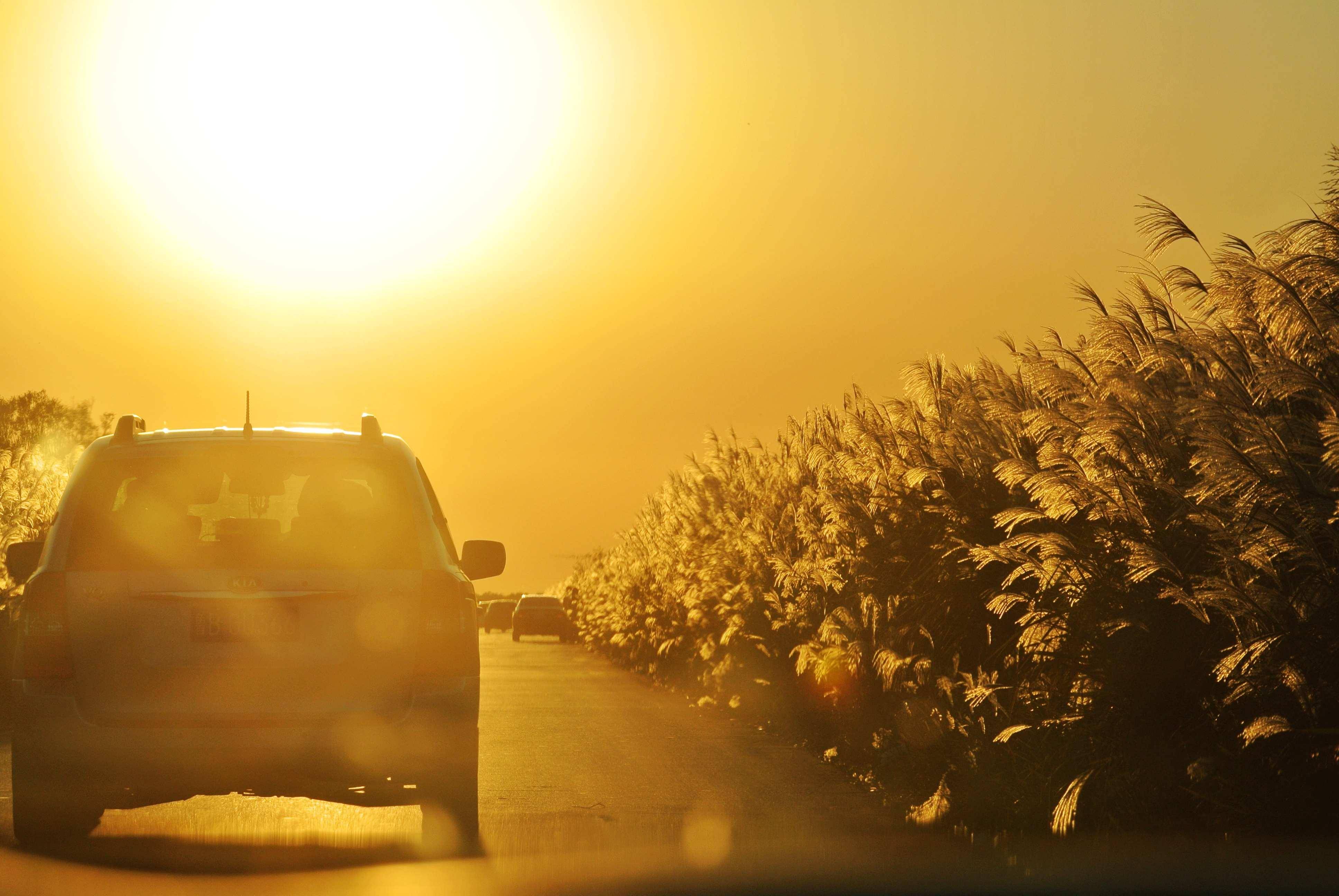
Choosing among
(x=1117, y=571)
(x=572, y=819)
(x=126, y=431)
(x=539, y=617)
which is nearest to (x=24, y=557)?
(x=126, y=431)

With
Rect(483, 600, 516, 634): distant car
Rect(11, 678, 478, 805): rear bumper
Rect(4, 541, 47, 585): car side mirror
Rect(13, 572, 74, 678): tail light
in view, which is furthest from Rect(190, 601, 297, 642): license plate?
Rect(483, 600, 516, 634): distant car

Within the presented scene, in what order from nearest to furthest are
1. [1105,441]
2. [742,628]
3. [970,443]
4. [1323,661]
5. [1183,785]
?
[1323,661] < [1183,785] < [1105,441] < [970,443] < [742,628]

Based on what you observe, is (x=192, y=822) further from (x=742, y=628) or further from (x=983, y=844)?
(x=742, y=628)

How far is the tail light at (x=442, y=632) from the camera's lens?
6812mm

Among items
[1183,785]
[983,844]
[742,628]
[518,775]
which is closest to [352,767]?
[983,844]

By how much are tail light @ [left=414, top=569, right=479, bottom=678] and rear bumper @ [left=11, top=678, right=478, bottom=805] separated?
12 cm

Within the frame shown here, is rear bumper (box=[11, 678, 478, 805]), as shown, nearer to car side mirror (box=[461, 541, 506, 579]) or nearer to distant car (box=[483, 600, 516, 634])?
car side mirror (box=[461, 541, 506, 579])

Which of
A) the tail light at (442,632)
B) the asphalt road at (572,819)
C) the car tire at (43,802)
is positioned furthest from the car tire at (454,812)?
the car tire at (43,802)

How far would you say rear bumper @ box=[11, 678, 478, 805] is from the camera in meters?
6.46

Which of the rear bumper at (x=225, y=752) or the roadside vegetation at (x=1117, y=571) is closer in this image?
the rear bumper at (x=225, y=752)

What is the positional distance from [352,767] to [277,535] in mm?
1318

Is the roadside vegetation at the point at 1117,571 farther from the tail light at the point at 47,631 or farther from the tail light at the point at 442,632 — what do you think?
the tail light at the point at 47,631

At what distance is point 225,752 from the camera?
255 inches

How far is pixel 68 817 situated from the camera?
22.7 ft
